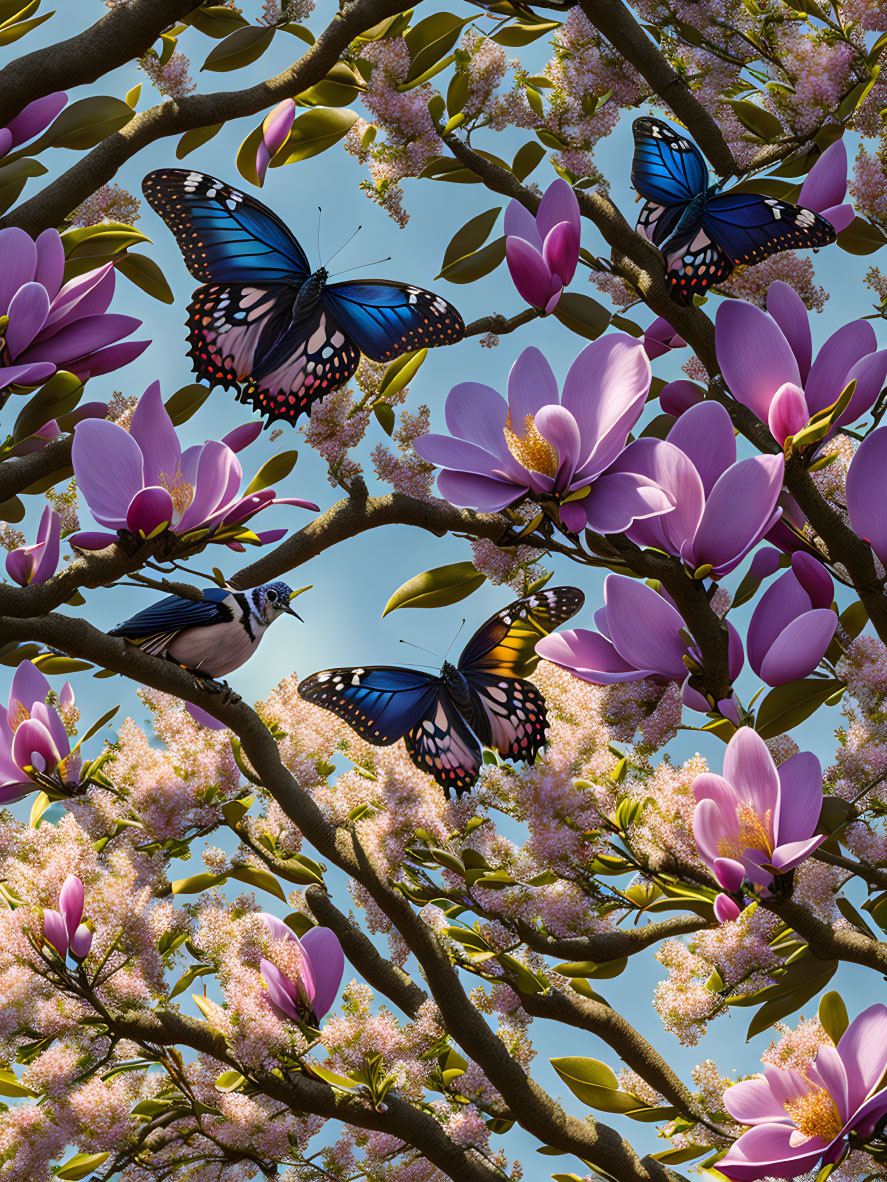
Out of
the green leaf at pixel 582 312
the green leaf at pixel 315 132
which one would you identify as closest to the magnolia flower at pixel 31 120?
the green leaf at pixel 315 132

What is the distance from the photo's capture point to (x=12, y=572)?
1.72m

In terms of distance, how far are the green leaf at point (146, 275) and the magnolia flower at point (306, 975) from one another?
4.59 ft

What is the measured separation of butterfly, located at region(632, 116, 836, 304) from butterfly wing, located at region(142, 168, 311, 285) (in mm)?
786

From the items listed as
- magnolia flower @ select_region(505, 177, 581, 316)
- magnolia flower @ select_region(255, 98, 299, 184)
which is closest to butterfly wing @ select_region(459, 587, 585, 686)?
magnolia flower @ select_region(505, 177, 581, 316)

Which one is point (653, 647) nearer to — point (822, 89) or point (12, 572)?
point (12, 572)

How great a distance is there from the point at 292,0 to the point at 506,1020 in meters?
2.36

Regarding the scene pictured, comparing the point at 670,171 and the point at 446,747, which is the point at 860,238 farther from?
the point at 446,747

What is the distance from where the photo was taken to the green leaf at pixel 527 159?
7.83 ft

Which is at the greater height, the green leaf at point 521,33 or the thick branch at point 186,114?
the green leaf at point 521,33

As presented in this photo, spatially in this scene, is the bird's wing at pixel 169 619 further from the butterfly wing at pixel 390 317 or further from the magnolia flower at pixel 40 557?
the butterfly wing at pixel 390 317

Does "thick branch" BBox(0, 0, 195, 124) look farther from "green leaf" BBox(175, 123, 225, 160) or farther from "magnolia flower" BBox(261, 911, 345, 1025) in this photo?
"magnolia flower" BBox(261, 911, 345, 1025)

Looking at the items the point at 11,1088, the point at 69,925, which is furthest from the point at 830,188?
the point at 11,1088

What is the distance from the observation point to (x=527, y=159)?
2404mm

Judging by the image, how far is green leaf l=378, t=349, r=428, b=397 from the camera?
6.47ft
